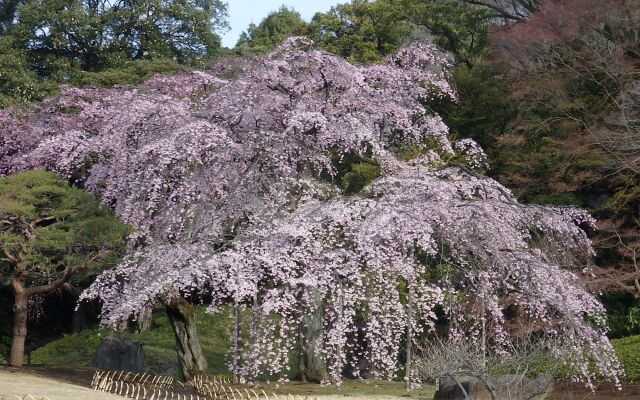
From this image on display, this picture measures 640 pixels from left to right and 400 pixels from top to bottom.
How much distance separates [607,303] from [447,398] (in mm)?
9764

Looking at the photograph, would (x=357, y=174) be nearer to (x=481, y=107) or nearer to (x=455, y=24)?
(x=481, y=107)

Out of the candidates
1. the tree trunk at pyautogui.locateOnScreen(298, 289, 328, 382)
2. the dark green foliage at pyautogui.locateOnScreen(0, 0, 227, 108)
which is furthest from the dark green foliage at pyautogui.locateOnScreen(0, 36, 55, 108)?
the tree trunk at pyautogui.locateOnScreen(298, 289, 328, 382)

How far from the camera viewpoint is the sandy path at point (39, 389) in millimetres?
11594

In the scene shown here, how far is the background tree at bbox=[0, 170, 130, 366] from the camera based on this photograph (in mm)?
14602

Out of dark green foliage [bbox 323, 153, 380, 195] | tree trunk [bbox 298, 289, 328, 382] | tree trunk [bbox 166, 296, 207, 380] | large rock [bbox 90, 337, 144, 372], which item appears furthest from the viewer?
dark green foliage [bbox 323, 153, 380, 195]

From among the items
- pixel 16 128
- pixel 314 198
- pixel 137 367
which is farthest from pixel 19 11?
pixel 314 198

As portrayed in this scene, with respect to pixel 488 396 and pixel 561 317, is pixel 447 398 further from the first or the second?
pixel 561 317

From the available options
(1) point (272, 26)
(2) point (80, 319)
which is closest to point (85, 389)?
(2) point (80, 319)

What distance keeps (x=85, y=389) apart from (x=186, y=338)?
6.97 ft

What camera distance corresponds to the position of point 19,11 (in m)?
30.4

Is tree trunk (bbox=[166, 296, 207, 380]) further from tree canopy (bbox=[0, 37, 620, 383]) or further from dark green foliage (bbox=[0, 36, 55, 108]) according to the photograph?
dark green foliage (bbox=[0, 36, 55, 108])

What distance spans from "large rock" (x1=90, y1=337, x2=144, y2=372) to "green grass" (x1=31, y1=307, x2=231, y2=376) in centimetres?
162

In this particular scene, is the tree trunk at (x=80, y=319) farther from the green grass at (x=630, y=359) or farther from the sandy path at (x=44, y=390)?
the green grass at (x=630, y=359)

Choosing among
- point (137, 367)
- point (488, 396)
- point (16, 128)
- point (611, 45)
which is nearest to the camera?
point (488, 396)
